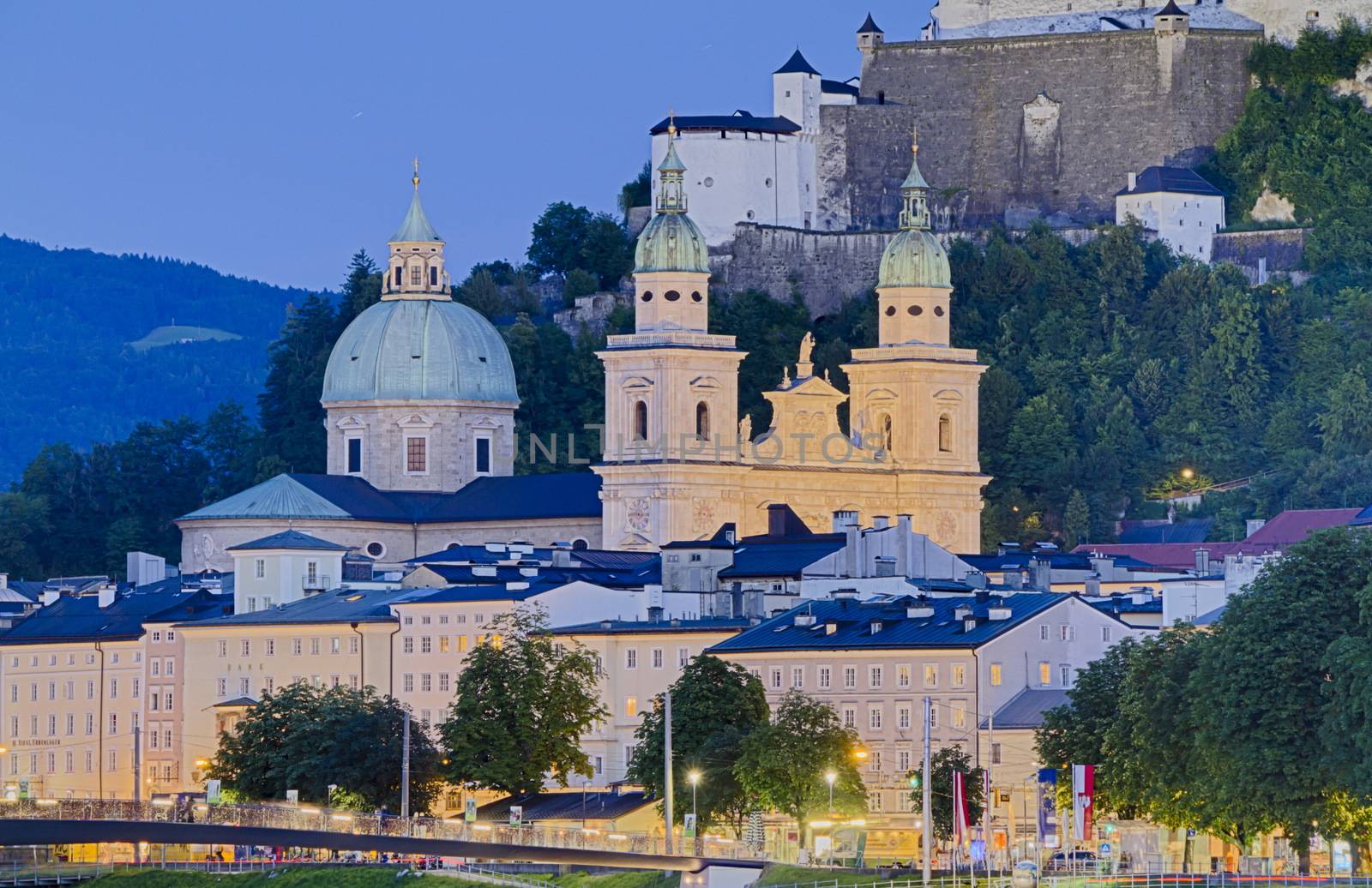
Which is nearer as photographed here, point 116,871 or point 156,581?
point 116,871

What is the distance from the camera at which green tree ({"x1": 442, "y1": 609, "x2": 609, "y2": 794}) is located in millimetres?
94188

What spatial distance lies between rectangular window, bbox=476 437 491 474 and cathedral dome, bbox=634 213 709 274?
13.6 meters

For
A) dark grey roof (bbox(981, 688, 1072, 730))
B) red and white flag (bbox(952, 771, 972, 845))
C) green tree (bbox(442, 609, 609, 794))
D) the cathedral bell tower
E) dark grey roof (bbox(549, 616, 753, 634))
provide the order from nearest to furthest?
red and white flag (bbox(952, 771, 972, 845)), dark grey roof (bbox(981, 688, 1072, 730)), green tree (bbox(442, 609, 609, 794)), dark grey roof (bbox(549, 616, 753, 634)), the cathedral bell tower

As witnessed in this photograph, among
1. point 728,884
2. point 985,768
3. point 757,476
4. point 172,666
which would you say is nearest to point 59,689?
point 172,666

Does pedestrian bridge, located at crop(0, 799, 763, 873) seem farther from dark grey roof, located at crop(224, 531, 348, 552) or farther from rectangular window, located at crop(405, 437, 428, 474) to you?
rectangular window, located at crop(405, 437, 428, 474)

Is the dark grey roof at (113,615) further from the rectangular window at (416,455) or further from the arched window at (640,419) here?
the rectangular window at (416,455)

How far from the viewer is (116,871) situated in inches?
3561

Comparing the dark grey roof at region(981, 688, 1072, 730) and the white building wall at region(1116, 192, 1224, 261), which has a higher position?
the white building wall at region(1116, 192, 1224, 261)

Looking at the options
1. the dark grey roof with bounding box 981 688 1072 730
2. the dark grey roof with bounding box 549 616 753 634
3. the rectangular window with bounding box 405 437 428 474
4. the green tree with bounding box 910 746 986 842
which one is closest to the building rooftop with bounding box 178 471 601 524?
the rectangular window with bounding box 405 437 428 474

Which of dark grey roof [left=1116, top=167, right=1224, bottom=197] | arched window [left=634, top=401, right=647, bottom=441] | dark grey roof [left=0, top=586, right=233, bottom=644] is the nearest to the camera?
dark grey roof [left=0, top=586, right=233, bottom=644]

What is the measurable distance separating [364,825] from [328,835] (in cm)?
651

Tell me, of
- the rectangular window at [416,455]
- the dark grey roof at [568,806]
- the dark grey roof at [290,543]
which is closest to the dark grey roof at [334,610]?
the dark grey roof at [290,543]

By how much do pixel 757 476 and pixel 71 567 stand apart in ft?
97.1

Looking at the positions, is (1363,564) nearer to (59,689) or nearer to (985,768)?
(985,768)
